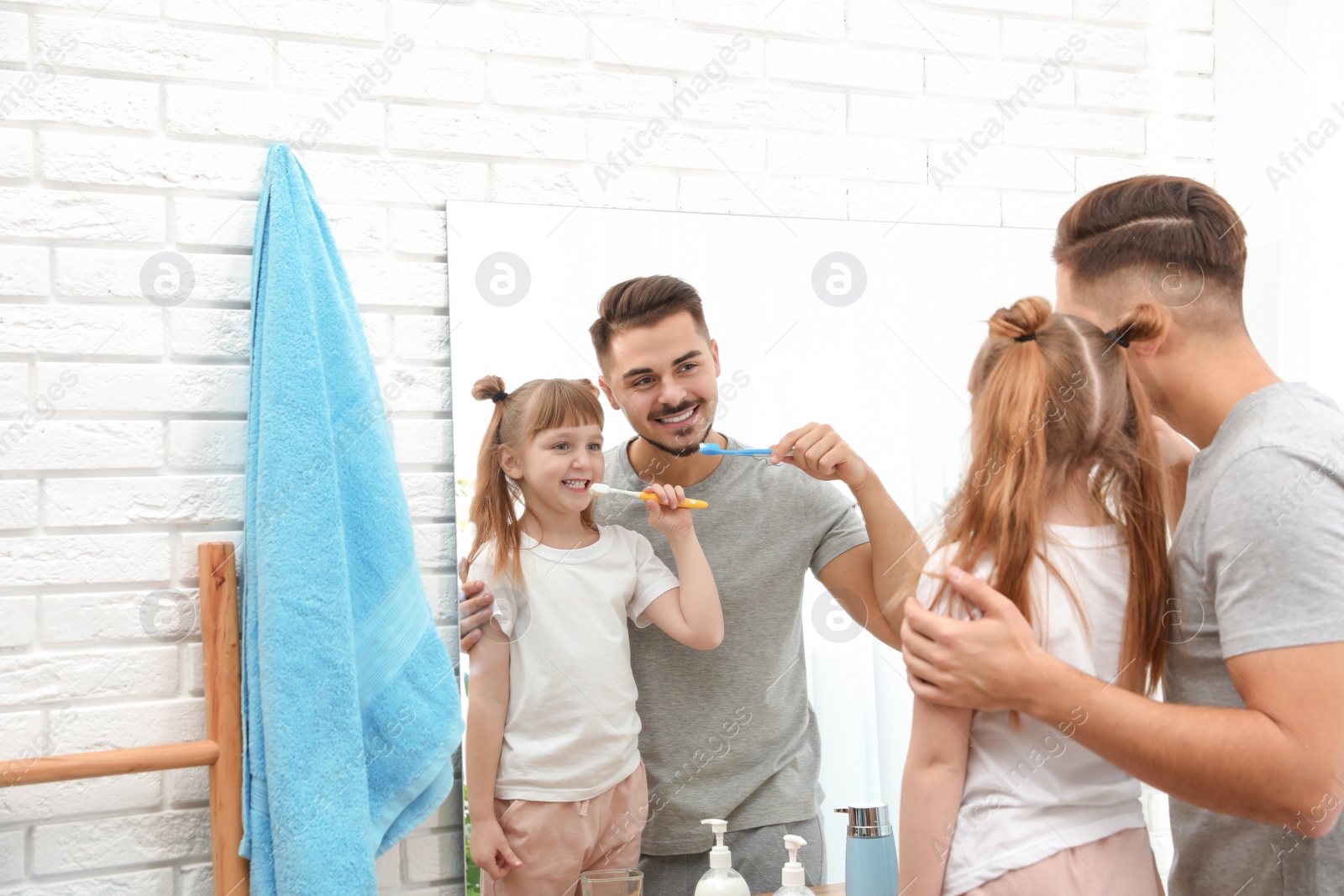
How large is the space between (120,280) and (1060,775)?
3.77 ft

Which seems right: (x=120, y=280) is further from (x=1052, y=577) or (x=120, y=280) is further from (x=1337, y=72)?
(x=1337, y=72)

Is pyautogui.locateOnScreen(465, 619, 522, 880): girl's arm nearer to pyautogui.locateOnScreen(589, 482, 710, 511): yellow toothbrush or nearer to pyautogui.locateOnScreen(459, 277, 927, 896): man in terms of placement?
pyautogui.locateOnScreen(459, 277, 927, 896): man

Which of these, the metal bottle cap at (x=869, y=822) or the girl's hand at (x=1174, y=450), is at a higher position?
the girl's hand at (x=1174, y=450)

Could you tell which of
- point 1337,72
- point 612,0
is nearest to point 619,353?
point 612,0

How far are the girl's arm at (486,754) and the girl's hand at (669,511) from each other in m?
0.25

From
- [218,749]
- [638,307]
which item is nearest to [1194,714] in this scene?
[638,307]

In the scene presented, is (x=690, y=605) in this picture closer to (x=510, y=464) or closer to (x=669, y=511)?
(x=669, y=511)

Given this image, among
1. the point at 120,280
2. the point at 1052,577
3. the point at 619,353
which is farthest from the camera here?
the point at 619,353

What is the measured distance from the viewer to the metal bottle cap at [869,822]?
1271 mm

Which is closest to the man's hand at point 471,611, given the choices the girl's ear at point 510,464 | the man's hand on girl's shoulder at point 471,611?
the man's hand on girl's shoulder at point 471,611

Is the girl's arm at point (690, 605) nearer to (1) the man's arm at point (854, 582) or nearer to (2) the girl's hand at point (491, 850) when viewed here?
(1) the man's arm at point (854, 582)

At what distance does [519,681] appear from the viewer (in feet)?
4.14

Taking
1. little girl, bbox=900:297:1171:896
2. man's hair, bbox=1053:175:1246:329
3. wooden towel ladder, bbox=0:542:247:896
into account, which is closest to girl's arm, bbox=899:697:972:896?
little girl, bbox=900:297:1171:896

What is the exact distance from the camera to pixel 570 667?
1267 millimetres
